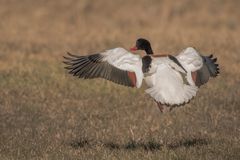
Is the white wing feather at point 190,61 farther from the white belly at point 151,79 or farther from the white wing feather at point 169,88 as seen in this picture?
the white belly at point 151,79

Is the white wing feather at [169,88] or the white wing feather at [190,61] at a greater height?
the white wing feather at [190,61]

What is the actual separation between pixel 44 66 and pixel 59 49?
2.85 meters

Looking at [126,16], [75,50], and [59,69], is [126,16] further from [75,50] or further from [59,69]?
[59,69]

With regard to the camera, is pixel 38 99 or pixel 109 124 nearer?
pixel 109 124

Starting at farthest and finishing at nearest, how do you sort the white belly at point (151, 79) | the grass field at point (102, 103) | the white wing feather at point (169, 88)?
the grass field at point (102, 103)
the white belly at point (151, 79)
the white wing feather at point (169, 88)

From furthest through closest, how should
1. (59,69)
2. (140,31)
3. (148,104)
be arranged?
(140,31) < (59,69) < (148,104)

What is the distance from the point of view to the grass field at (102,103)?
8.05m

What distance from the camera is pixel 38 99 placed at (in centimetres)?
1119

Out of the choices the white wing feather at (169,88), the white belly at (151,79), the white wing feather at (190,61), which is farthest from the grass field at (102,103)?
the white wing feather at (190,61)

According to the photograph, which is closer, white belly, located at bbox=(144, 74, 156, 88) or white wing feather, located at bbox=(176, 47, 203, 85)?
white belly, located at bbox=(144, 74, 156, 88)

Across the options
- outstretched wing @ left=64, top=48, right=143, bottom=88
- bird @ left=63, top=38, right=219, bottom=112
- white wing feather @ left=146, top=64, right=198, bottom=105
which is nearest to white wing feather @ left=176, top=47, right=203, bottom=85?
bird @ left=63, top=38, right=219, bottom=112

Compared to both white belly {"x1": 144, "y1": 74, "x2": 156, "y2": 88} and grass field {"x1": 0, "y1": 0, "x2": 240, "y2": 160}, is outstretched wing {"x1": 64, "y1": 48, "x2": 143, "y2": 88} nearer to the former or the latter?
white belly {"x1": 144, "y1": 74, "x2": 156, "y2": 88}

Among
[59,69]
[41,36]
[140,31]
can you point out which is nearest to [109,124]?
[59,69]

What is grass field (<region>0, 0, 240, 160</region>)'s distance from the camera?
8.05 meters
